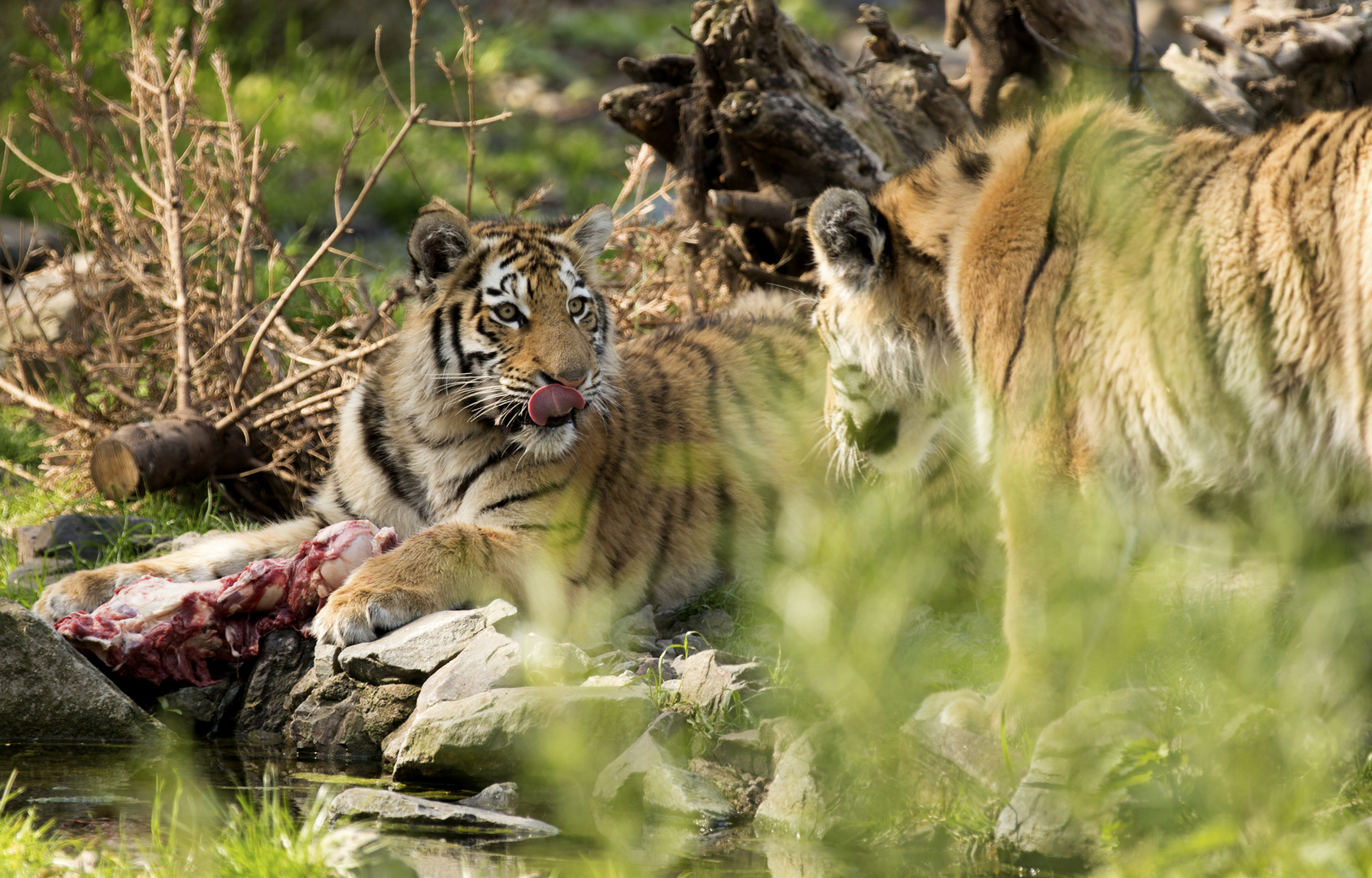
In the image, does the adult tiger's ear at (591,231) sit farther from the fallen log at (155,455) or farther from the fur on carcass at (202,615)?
the fallen log at (155,455)

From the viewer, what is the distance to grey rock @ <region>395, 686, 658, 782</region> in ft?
10.1

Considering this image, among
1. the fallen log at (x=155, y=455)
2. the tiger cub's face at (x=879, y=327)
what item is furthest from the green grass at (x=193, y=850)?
the fallen log at (x=155, y=455)

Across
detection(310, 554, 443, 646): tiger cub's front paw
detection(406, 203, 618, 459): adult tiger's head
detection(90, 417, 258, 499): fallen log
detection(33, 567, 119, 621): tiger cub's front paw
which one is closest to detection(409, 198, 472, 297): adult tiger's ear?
detection(406, 203, 618, 459): adult tiger's head

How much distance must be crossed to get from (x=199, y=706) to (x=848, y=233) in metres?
2.40

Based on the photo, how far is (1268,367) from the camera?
2.81 meters

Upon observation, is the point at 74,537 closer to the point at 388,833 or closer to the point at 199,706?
the point at 199,706

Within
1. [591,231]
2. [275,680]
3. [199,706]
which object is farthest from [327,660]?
[591,231]

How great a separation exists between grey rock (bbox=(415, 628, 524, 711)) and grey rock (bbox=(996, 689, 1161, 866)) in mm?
1332

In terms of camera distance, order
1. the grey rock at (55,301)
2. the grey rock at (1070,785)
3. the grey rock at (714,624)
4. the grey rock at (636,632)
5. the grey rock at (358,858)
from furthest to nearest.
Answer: the grey rock at (55,301)
the grey rock at (714,624)
the grey rock at (636,632)
the grey rock at (1070,785)
the grey rock at (358,858)

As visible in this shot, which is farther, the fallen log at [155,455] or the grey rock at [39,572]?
the fallen log at [155,455]

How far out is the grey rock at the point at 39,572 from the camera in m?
4.57

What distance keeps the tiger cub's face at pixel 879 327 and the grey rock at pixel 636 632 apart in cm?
95

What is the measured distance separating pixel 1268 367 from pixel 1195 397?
0.58ft

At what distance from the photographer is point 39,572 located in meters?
4.65
